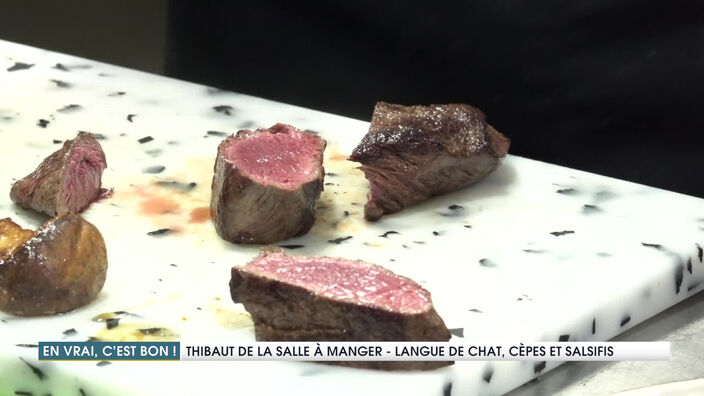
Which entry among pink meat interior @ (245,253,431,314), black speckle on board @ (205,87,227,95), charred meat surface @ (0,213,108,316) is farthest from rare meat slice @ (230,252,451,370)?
black speckle on board @ (205,87,227,95)

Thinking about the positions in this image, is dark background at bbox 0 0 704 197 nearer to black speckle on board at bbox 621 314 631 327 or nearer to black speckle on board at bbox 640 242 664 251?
black speckle on board at bbox 640 242 664 251

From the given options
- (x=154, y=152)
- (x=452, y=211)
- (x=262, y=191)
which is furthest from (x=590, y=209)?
(x=154, y=152)

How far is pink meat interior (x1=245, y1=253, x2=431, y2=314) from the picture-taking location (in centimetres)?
154

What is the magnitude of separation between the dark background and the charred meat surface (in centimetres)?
124

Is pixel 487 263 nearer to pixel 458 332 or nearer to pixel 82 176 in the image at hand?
pixel 458 332

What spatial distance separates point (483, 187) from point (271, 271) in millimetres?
685

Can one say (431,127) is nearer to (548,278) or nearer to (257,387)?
(548,278)

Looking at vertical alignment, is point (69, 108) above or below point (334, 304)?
below

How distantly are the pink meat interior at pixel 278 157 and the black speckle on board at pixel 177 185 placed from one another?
0.52 ft

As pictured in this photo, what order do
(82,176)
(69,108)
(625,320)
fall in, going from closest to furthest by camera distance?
(625,320)
(82,176)
(69,108)

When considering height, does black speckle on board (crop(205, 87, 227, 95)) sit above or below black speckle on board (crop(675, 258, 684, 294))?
below

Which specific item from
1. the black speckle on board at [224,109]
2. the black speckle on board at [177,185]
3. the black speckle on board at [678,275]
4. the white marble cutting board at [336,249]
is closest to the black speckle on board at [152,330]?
the white marble cutting board at [336,249]

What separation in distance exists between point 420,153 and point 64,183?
2.00 feet

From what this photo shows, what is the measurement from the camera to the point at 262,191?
190 centimetres
